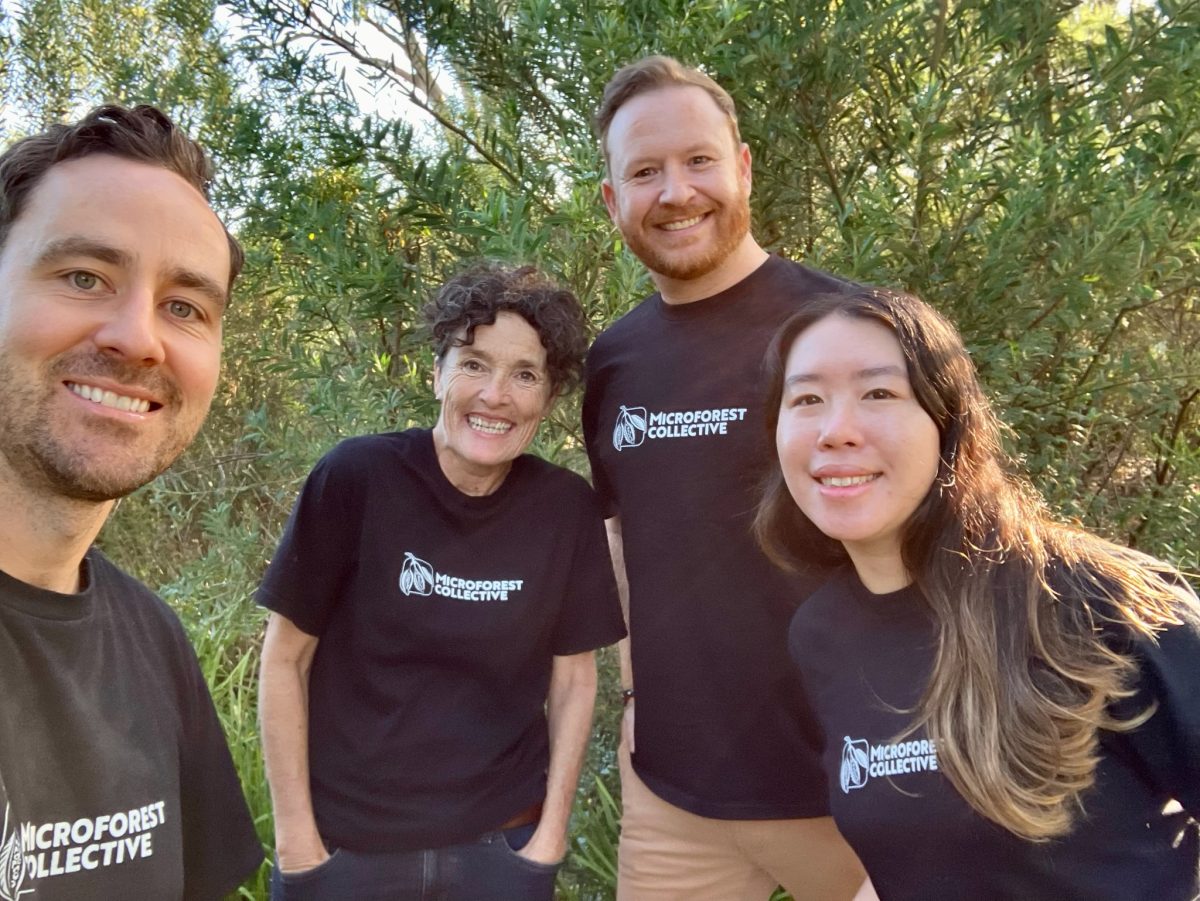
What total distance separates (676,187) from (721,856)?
6.13 feet

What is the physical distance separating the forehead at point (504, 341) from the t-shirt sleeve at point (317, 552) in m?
0.47

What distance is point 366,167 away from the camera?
3576mm

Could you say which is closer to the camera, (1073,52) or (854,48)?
(854,48)

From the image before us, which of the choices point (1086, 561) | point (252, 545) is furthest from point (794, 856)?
point (252, 545)

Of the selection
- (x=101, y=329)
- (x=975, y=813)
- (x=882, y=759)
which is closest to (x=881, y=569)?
(x=882, y=759)

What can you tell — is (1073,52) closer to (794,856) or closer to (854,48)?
(854,48)

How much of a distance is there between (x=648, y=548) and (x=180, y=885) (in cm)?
135

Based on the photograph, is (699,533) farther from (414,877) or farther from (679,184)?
(414,877)

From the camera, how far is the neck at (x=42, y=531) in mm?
1447

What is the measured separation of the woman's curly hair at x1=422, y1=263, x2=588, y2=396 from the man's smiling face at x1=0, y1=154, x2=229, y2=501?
89 centimetres

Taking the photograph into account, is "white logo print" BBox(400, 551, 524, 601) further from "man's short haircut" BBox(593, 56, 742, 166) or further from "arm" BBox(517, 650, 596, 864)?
"man's short haircut" BBox(593, 56, 742, 166)

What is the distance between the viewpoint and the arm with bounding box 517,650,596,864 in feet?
8.02

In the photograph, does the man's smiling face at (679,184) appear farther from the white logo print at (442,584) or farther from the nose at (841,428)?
the white logo print at (442,584)

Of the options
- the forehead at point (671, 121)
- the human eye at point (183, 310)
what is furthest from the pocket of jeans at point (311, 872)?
the forehead at point (671, 121)
